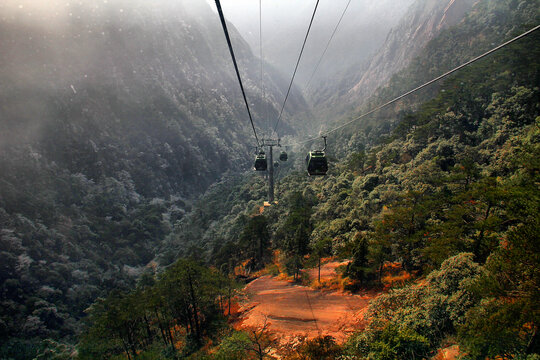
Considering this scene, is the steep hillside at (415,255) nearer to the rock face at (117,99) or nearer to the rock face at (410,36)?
the rock face at (410,36)

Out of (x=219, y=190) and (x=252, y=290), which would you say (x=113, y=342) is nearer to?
(x=252, y=290)

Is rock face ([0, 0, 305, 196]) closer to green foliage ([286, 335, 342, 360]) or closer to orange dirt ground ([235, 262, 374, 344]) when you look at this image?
orange dirt ground ([235, 262, 374, 344])

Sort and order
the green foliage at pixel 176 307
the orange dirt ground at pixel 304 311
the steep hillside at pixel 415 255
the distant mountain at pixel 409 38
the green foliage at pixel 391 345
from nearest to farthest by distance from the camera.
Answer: the steep hillside at pixel 415 255
the green foliage at pixel 391 345
the orange dirt ground at pixel 304 311
the green foliage at pixel 176 307
the distant mountain at pixel 409 38

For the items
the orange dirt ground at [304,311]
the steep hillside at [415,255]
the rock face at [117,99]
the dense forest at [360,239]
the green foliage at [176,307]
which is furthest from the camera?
the rock face at [117,99]

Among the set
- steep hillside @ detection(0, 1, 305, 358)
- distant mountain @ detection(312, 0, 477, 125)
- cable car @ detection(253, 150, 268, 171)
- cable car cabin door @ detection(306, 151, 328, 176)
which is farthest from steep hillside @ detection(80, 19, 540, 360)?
distant mountain @ detection(312, 0, 477, 125)

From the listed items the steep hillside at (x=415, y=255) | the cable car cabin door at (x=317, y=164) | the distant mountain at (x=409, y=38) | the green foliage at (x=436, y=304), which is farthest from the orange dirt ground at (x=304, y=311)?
the distant mountain at (x=409, y=38)

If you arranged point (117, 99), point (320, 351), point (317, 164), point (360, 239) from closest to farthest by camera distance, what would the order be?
1. point (320, 351)
2. point (317, 164)
3. point (360, 239)
4. point (117, 99)

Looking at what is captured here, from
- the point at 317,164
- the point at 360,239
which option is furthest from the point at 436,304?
the point at 360,239

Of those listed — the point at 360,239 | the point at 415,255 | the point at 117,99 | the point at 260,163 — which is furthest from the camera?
the point at 117,99

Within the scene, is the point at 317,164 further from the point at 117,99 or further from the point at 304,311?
the point at 117,99
